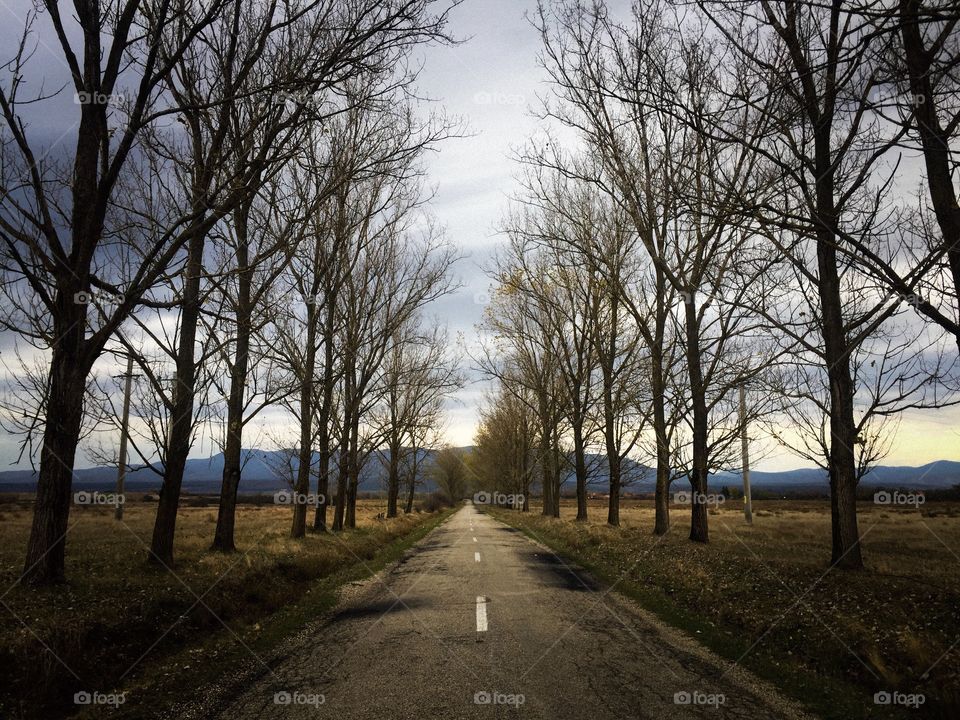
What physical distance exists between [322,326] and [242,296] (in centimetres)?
368

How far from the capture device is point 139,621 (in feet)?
23.9

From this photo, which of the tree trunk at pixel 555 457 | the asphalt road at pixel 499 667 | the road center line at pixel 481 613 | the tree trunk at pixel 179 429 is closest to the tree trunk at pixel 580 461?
the tree trunk at pixel 555 457

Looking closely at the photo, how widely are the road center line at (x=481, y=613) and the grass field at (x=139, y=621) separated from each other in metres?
2.52

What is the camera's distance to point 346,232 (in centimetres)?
1747

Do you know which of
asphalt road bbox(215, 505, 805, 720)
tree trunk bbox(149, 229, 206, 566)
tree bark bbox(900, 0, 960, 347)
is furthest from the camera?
tree trunk bbox(149, 229, 206, 566)

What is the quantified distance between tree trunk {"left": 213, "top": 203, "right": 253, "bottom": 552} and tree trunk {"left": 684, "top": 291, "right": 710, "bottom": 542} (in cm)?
1183

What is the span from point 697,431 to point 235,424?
12.5 m

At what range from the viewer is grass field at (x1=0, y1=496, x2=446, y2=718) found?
18.0ft

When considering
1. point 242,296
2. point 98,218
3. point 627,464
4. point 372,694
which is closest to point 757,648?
point 372,694

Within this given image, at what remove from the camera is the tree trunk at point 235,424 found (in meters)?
14.2

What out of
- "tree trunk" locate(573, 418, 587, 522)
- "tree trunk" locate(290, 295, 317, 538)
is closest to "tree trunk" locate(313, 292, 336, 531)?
"tree trunk" locate(290, 295, 317, 538)

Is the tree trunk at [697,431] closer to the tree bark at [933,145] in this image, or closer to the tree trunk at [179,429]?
the tree bark at [933,145]

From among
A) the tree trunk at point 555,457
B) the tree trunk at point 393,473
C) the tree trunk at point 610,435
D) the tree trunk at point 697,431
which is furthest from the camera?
the tree trunk at point 393,473

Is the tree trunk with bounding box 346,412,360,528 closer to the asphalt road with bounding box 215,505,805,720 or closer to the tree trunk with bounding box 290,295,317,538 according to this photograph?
the tree trunk with bounding box 290,295,317,538
